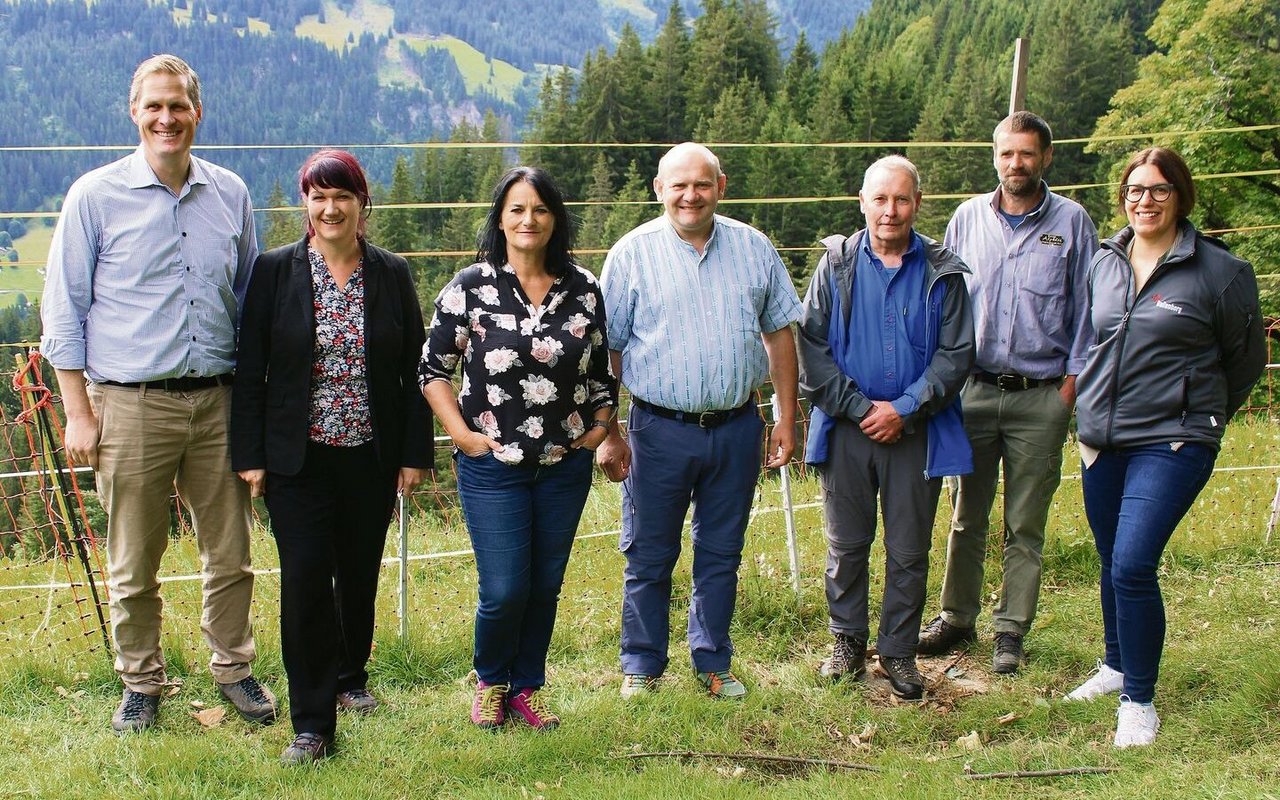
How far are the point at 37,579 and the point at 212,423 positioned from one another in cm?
400

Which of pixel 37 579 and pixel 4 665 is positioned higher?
pixel 4 665

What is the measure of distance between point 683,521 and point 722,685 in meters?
0.63

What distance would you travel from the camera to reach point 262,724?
3686 millimetres

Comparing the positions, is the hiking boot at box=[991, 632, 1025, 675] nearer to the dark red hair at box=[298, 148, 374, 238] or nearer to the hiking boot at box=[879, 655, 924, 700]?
the hiking boot at box=[879, 655, 924, 700]

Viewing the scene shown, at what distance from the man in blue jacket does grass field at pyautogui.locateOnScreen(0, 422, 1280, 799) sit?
422 millimetres

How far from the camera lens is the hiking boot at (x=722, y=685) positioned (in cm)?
398

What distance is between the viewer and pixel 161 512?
11.7ft

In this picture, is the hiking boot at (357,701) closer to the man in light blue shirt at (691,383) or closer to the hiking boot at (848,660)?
the man in light blue shirt at (691,383)

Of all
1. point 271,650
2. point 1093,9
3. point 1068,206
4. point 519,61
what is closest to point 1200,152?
point 1068,206

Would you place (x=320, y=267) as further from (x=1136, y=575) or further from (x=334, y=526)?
(x=1136, y=575)

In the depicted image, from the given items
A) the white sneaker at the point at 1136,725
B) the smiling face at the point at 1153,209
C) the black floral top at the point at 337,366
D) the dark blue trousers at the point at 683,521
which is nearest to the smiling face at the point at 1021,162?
the smiling face at the point at 1153,209

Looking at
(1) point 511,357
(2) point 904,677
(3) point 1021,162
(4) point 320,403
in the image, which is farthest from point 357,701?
(3) point 1021,162

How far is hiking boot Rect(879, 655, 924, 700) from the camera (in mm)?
4004

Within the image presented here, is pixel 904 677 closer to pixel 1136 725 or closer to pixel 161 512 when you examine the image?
pixel 1136 725
